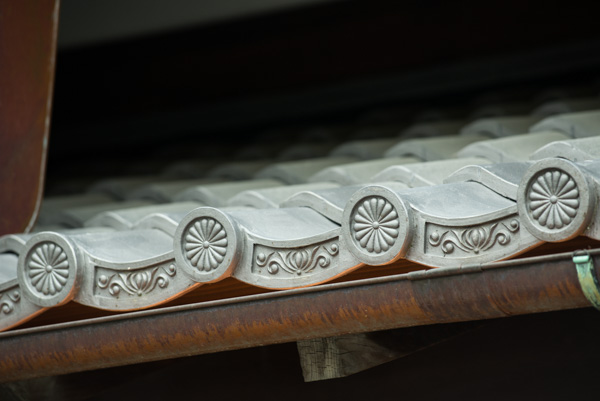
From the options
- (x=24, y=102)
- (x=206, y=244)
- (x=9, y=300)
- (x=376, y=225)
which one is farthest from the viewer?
(x=24, y=102)

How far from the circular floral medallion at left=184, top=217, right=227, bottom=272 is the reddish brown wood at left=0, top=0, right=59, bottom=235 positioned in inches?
39.7

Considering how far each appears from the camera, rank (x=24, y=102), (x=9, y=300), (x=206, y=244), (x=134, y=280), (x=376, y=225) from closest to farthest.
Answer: (x=376, y=225) < (x=206, y=244) < (x=134, y=280) < (x=9, y=300) < (x=24, y=102)

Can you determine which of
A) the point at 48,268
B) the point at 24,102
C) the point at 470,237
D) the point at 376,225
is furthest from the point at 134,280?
the point at 24,102

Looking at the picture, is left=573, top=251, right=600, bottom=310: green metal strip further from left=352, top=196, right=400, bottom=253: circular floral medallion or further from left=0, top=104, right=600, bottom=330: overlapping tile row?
left=352, top=196, right=400, bottom=253: circular floral medallion

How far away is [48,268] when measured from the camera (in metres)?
1.83

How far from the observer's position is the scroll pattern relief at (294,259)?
1622 millimetres

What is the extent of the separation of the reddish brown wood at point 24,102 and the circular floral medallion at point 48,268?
26.9 inches

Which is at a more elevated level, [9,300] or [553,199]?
[553,199]

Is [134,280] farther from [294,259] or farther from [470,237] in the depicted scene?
[470,237]

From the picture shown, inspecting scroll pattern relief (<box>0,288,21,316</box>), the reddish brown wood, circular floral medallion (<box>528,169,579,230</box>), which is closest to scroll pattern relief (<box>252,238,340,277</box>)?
circular floral medallion (<box>528,169,579,230</box>)

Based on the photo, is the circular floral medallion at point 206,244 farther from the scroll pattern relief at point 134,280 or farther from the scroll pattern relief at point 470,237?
the scroll pattern relief at point 470,237

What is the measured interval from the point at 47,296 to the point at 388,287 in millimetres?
739

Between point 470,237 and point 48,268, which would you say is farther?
point 48,268

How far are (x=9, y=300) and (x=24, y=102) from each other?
89 centimetres
